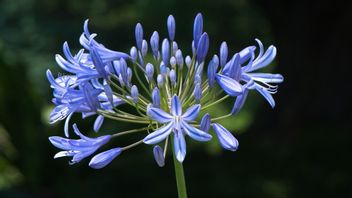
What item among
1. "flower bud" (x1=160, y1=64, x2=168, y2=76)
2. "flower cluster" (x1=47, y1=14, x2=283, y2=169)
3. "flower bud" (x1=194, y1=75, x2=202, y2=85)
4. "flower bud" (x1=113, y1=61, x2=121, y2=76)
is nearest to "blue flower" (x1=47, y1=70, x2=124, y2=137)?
"flower cluster" (x1=47, y1=14, x2=283, y2=169)

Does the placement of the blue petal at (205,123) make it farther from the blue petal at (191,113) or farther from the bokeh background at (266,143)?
the bokeh background at (266,143)

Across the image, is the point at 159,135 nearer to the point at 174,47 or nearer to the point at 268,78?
the point at 174,47

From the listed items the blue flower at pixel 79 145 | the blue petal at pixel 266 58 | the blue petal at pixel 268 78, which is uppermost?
the blue petal at pixel 266 58

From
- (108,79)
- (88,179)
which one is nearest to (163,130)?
(108,79)

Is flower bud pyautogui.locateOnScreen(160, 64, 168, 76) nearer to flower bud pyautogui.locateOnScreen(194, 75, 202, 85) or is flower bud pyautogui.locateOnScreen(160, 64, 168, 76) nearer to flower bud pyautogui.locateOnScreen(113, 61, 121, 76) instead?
flower bud pyautogui.locateOnScreen(194, 75, 202, 85)

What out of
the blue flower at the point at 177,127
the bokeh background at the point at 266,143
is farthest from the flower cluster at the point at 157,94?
the bokeh background at the point at 266,143
